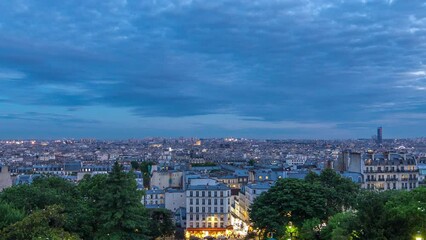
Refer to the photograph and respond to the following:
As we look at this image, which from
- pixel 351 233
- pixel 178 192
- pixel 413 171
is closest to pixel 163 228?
pixel 178 192

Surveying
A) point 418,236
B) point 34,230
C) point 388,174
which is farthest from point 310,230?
point 388,174

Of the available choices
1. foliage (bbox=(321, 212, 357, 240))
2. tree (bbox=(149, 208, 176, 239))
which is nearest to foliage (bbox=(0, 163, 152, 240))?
tree (bbox=(149, 208, 176, 239))

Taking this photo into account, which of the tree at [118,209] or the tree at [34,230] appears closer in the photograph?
the tree at [34,230]

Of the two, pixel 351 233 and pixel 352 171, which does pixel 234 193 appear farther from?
pixel 351 233

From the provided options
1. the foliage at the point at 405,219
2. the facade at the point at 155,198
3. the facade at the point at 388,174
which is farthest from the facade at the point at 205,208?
the foliage at the point at 405,219

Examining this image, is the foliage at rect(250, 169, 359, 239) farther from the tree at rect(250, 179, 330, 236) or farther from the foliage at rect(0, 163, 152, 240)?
the foliage at rect(0, 163, 152, 240)

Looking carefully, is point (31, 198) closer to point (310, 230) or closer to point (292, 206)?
point (292, 206)

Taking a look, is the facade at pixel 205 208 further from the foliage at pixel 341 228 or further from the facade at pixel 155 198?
the foliage at pixel 341 228
